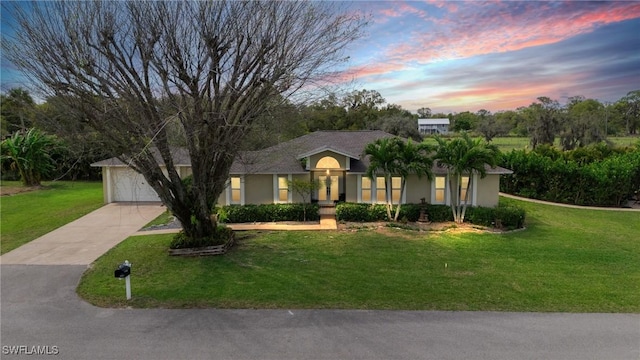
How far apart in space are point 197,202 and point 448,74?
1500 cm

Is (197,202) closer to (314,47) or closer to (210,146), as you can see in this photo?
A: (210,146)

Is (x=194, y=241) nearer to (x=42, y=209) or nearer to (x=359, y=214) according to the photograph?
(x=359, y=214)

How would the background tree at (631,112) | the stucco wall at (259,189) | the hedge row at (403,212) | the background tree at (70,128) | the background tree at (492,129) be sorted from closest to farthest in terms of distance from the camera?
the background tree at (70,128) < the hedge row at (403,212) < the stucco wall at (259,189) < the background tree at (631,112) < the background tree at (492,129)

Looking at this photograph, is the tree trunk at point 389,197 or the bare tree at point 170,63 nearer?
the bare tree at point 170,63

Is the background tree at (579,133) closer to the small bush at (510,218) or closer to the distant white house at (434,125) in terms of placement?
the small bush at (510,218)

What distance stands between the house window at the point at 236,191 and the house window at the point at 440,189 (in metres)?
8.71

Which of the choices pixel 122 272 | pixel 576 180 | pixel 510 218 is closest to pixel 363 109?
pixel 576 180

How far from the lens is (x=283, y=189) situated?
17.6m

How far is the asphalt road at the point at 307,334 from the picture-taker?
241 inches

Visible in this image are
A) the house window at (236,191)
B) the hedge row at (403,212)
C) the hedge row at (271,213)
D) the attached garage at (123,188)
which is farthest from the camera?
the attached garage at (123,188)

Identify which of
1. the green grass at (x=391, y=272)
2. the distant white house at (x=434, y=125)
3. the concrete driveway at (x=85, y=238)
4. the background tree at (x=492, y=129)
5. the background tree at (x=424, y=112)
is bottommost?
the green grass at (x=391, y=272)

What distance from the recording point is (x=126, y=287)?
8430mm

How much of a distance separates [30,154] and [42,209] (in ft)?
29.0

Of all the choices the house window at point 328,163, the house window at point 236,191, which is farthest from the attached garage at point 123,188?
the house window at point 328,163
